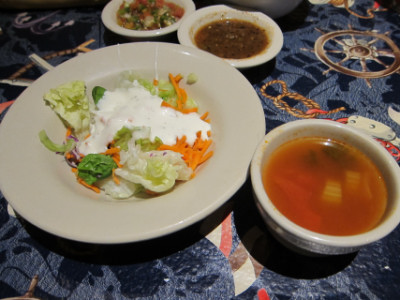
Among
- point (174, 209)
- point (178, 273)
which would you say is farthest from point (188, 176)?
point (178, 273)

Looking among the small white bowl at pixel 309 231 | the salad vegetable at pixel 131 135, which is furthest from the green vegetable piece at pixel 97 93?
the small white bowl at pixel 309 231

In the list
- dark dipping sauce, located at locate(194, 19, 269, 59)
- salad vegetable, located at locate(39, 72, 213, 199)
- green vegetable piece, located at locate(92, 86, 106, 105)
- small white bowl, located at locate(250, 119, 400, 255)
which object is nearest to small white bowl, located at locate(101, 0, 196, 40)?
dark dipping sauce, located at locate(194, 19, 269, 59)

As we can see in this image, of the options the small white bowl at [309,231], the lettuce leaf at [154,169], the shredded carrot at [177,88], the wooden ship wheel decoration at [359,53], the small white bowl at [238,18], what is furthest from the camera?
the wooden ship wheel decoration at [359,53]

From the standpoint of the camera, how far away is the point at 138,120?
170 cm

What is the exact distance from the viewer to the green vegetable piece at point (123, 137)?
1.65m

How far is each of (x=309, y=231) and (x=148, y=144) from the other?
35.2 inches

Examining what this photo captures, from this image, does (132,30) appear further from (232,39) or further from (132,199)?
(132,199)

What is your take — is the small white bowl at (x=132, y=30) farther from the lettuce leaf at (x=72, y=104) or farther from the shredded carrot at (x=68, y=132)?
the shredded carrot at (x=68, y=132)

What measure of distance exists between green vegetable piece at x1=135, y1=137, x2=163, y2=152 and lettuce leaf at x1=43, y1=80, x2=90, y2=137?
0.40 m

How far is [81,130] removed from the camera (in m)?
1.83

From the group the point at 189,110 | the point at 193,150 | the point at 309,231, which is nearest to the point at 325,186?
the point at 309,231

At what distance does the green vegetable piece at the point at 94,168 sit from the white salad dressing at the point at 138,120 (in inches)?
5.4

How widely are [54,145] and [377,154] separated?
5.03 ft

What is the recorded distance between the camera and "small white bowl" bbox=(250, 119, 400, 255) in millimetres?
1093
